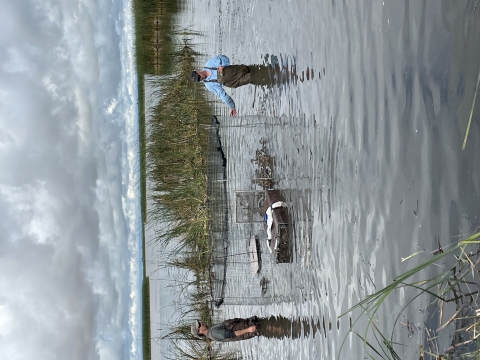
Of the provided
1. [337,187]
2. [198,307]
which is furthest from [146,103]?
[337,187]

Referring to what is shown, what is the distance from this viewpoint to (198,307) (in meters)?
5.60

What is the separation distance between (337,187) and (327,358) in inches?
51.5

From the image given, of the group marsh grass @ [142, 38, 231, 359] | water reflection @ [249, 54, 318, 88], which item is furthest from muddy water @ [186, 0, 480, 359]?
marsh grass @ [142, 38, 231, 359]

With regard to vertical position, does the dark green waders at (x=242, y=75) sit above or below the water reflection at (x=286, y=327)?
above

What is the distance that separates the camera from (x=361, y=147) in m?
3.03

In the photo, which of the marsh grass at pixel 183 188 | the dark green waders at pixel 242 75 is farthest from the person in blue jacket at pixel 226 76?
the marsh grass at pixel 183 188

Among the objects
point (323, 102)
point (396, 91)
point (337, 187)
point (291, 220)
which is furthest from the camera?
point (291, 220)

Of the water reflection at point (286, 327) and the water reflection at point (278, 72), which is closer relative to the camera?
the water reflection at point (286, 327)

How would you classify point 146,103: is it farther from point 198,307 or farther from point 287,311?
point 287,311

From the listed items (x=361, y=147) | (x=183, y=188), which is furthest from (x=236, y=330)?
(x=361, y=147)

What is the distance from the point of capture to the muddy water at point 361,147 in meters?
2.21

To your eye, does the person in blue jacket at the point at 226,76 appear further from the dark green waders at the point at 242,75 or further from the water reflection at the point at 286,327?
the water reflection at the point at 286,327

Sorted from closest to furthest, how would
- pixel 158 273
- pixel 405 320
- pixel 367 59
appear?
pixel 405 320 < pixel 367 59 < pixel 158 273

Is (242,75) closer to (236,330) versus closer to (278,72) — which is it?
(278,72)
